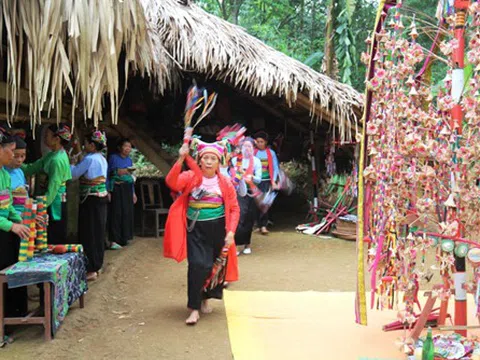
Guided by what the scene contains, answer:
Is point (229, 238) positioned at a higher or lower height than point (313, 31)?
lower

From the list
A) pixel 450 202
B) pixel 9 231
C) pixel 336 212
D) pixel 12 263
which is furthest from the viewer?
pixel 336 212

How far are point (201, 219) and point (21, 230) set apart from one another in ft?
4.35

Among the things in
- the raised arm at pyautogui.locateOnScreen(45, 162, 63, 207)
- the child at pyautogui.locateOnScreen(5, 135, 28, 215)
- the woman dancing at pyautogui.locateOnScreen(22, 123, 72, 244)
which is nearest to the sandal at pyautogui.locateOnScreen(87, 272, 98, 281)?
the woman dancing at pyautogui.locateOnScreen(22, 123, 72, 244)

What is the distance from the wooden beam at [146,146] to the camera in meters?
8.54

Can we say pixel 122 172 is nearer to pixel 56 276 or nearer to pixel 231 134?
pixel 231 134

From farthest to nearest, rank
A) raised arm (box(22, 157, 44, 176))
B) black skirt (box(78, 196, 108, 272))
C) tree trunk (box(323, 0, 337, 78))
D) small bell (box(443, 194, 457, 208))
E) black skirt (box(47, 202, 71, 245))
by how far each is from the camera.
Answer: tree trunk (box(323, 0, 337, 78)) → black skirt (box(78, 196, 108, 272)) → black skirt (box(47, 202, 71, 245)) → raised arm (box(22, 157, 44, 176)) → small bell (box(443, 194, 457, 208))

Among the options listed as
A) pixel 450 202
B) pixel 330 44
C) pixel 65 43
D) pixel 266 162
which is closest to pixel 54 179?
pixel 65 43

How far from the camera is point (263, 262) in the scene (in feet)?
22.0

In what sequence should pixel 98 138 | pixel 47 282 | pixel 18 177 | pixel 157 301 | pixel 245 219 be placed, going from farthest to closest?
1. pixel 245 219
2. pixel 98 138
3. pixel 157 301
4. pixel 18 177
5. pixel 47 282

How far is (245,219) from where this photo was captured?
6.77m

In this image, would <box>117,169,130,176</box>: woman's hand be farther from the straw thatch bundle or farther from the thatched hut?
the straw thatch bundle

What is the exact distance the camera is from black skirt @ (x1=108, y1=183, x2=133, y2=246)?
716 centimetres

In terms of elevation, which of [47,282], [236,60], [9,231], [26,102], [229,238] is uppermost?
[236,60]

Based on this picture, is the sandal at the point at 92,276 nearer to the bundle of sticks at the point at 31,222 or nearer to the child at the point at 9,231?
the child at the point at 9,231
